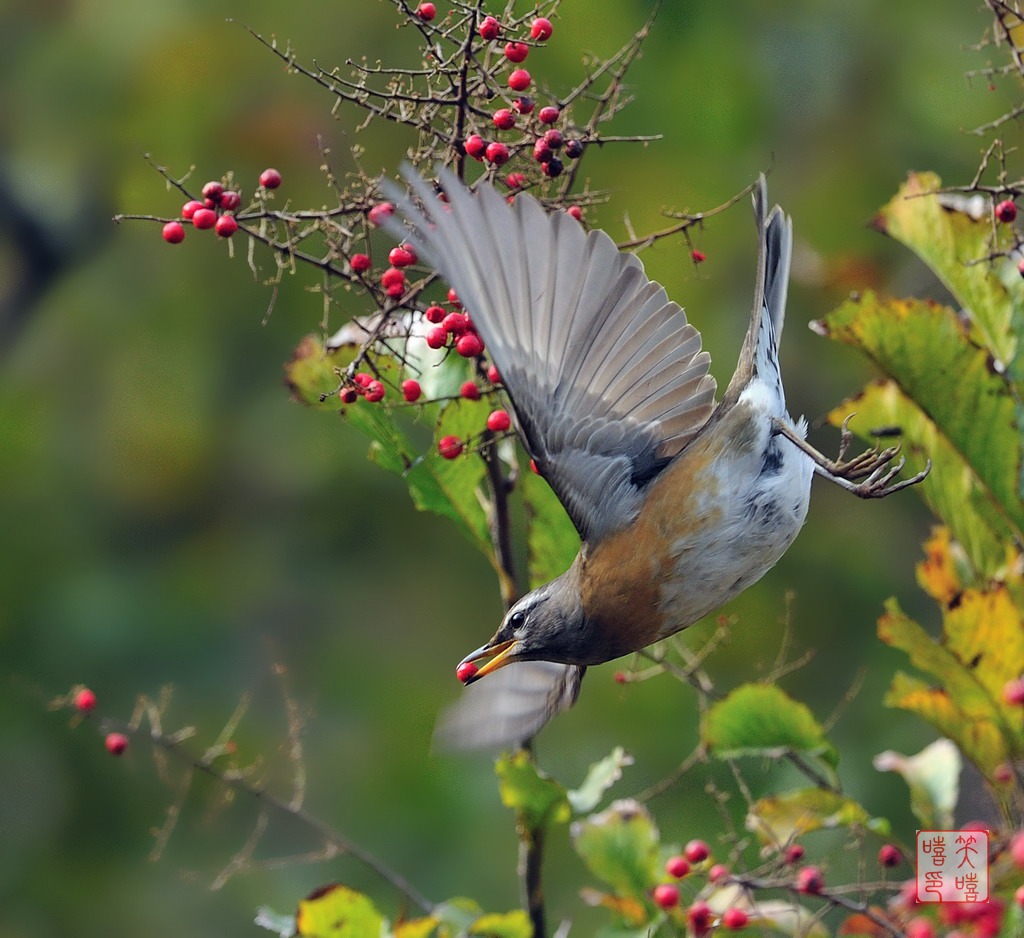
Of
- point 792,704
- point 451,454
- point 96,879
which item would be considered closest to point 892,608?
point 792,704

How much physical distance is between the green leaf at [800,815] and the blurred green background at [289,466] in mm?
2637

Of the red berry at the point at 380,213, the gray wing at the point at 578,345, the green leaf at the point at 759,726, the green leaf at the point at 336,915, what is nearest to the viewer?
the red berry at the point at 380,213

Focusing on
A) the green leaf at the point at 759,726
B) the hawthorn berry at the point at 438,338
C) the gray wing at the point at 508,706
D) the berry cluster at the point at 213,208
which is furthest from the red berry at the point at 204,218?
the green leaf at the point at 759,726

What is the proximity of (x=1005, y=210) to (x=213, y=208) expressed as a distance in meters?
1.34

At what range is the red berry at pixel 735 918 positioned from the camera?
2668 millimetres

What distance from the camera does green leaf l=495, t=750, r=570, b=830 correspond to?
2.55 m

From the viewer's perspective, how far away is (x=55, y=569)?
6.31m

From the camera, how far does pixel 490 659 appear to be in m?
2.57

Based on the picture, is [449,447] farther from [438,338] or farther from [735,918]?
[735,918]

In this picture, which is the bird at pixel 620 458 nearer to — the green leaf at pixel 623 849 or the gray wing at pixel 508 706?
the gray wing at pixel 508 706

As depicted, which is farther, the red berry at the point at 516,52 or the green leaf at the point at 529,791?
the green leaf at the point at 529,791

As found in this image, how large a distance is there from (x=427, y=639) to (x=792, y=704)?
11.4 ft

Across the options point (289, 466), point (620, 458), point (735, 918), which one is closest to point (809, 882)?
point (735, 918)

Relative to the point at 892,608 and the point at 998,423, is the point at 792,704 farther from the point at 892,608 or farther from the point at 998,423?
the point at 998,423
